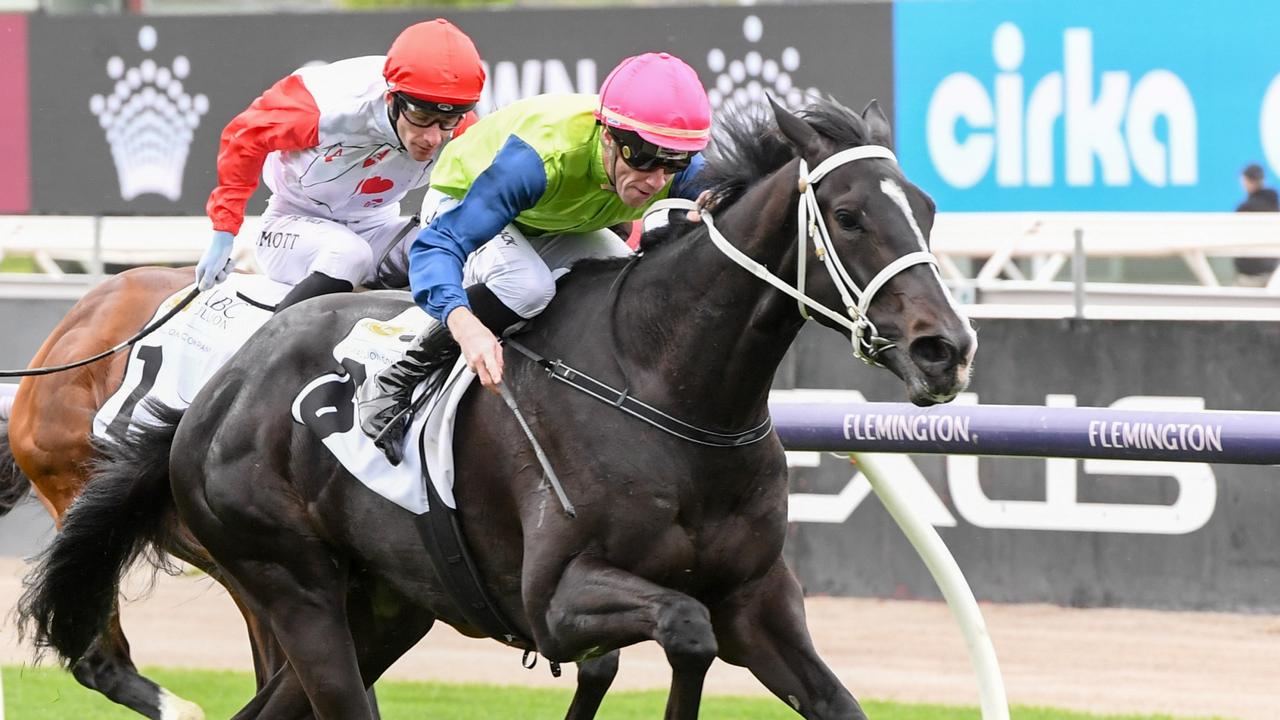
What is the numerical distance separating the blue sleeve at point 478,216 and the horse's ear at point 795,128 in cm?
48

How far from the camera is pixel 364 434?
3.95 m

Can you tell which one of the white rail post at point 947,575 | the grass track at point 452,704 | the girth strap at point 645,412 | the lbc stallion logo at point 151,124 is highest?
the girth strap at point 645,412

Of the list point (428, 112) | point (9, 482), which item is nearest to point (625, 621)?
point (428, 112)

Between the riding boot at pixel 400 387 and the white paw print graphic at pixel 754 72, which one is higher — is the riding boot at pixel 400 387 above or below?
above

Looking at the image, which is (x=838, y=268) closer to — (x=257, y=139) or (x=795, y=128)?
(x=795, y=128)

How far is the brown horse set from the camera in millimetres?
5332

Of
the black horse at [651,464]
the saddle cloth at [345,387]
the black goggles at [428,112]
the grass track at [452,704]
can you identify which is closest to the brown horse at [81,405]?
the saddle cloth at [345,387]

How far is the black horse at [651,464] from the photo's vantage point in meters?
3.27

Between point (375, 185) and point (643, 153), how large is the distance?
1.58 metres

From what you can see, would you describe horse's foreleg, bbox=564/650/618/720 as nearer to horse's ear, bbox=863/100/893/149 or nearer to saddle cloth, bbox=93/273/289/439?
saddle cloth, bbox=93/273/289/439

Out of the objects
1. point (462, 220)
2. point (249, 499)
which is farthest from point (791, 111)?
point (249, 499)

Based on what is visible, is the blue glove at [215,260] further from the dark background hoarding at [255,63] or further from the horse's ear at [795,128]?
the dark background hoarding at [255,63]

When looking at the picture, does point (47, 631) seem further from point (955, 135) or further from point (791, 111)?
point (955, 135)

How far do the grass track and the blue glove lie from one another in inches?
66.3
